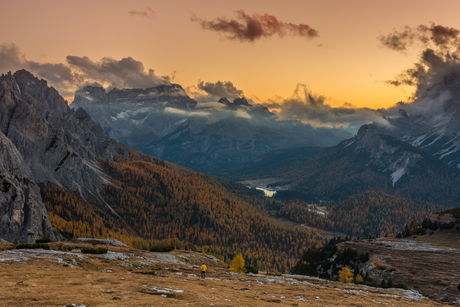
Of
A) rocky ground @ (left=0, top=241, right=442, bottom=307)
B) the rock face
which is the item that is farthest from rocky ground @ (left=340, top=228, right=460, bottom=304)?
the rock face

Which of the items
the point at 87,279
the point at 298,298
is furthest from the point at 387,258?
the point at 87,279

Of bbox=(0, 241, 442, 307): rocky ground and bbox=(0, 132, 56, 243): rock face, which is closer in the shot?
bbox=(0, 241, 442, 307): rocky ground

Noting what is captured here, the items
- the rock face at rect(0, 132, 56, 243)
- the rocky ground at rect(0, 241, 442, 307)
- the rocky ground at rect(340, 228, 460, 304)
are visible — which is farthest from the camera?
the rock face at rect(0, 132, 56, 243)

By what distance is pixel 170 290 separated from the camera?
1492 inches

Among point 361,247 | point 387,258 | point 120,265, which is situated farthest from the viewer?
point 361,247

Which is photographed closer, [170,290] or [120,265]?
[170,290]

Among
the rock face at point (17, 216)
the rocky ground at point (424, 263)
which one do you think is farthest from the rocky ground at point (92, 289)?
the rock face at point (17, 216)

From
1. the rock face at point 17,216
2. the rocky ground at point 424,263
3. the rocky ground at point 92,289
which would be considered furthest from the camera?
the rock face at point 17,216

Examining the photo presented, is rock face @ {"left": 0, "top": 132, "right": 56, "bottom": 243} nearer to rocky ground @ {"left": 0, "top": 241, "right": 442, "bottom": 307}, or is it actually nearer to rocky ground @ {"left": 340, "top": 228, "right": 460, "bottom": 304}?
rocky ground @ {"left": 0, "top": 241, "right": 442, "bottom": 307}

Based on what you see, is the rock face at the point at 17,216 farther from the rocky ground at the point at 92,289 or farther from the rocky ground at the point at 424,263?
the rocky ground at the point at 424,263

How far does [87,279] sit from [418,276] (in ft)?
329

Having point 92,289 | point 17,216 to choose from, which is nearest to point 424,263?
point 92,289

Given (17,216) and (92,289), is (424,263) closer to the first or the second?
(92,289)

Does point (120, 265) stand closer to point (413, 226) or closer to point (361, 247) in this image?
point (361, 247)
